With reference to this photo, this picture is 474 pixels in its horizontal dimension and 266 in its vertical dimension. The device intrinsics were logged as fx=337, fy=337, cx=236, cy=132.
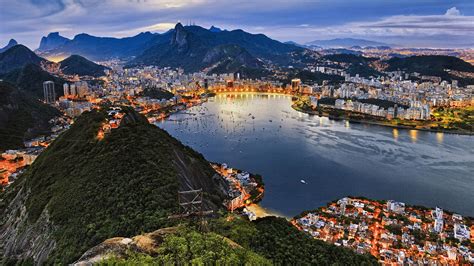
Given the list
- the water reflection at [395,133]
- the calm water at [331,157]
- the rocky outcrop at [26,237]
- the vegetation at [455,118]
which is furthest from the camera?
the vegetation at [455,118]

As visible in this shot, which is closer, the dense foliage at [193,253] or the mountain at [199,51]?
the dense foliage at [193,253]

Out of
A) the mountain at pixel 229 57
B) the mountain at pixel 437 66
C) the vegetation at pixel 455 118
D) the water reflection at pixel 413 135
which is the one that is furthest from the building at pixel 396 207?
the mountain at pixel 229 57

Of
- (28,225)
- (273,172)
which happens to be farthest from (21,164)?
(273,172)

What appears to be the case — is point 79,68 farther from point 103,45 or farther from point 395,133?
point 103,45

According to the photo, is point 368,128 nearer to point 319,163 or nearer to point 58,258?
point 319,163

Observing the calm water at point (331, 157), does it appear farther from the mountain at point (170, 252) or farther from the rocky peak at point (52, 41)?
the rocky peak at point (52, 41)

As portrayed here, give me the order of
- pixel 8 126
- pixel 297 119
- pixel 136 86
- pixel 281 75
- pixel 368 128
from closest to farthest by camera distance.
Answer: pixel 8 126 → pixel 368 128 → pixel 297 119 → pixel 136 86 → pixel 281 75
